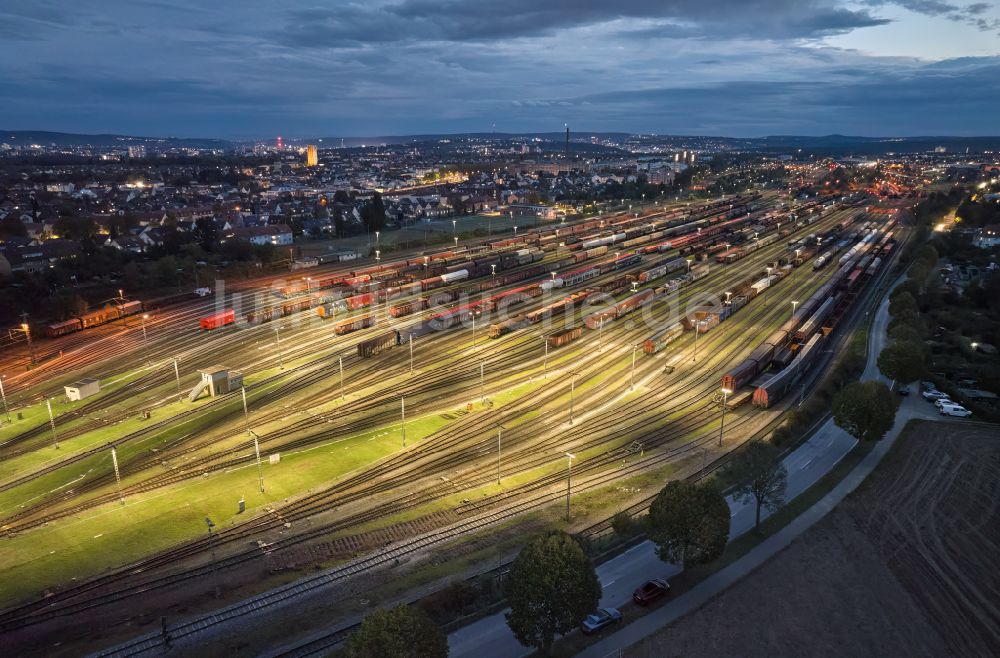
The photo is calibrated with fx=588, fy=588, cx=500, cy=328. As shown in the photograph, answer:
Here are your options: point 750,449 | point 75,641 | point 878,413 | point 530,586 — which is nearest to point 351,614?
point 530,586

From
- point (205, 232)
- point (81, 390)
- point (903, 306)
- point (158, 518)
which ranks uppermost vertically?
point (205, 232)

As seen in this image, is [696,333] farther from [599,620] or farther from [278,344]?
[278,344]

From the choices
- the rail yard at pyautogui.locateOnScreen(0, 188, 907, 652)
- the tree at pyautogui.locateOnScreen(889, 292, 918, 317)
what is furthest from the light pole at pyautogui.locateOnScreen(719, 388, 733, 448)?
the tree at pyautogui.locateOnScreen(889, 292, 918, 317)

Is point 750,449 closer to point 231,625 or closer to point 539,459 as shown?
point 539,459

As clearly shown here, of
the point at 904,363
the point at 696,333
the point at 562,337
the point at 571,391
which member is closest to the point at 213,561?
the point at 571,391

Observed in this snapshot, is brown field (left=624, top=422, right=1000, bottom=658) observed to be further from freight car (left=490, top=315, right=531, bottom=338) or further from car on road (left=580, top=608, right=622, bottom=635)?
freight car (left=490, top=315, right=531, bottom=338)

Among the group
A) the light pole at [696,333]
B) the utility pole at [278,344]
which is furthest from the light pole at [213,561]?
the light pole at [696,333]
